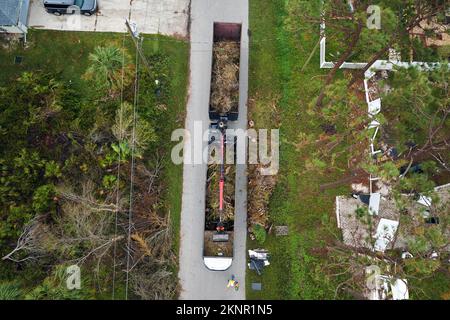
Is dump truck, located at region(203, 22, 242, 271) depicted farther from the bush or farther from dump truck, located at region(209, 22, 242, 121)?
the bush

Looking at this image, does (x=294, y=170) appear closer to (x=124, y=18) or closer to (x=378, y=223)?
(x=378, y=223)

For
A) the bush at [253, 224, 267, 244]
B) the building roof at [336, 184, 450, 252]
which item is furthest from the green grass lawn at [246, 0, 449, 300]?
the building roof at [336, 184, 450, 252]

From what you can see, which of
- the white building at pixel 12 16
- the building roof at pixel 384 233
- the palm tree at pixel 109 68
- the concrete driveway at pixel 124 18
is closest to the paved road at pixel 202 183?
the concrete driveway at pixel 124 18

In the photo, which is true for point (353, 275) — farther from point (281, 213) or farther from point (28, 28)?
point (28, 28)

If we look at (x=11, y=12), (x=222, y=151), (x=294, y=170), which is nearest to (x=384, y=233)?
(x=294, y=170)

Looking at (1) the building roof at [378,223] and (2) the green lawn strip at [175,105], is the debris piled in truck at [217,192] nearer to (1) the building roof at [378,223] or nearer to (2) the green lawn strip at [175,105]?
(2) the green lawn strip at [175,105]
